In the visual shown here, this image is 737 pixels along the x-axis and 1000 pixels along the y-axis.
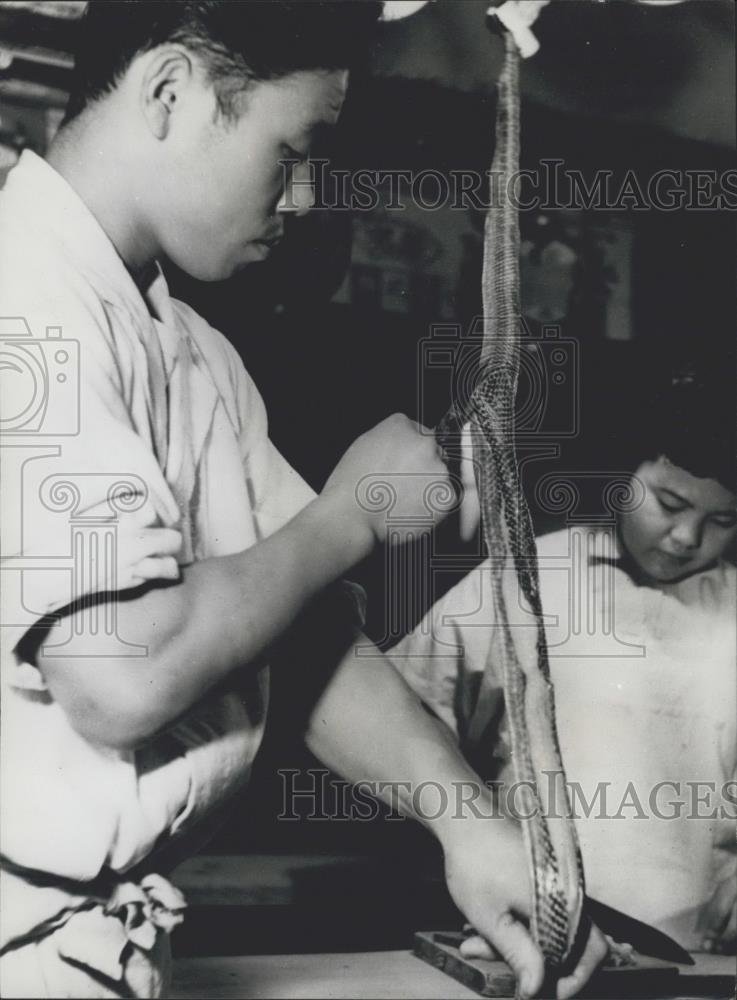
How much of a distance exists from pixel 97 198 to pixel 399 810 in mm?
1031

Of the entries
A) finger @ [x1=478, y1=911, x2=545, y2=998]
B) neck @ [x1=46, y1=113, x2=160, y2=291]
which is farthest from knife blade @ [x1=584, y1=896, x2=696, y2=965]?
neck @ [x1=46, y1=113, x2=160, y2=291]

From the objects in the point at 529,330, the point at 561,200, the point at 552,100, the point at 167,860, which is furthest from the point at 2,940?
the point at 552,100

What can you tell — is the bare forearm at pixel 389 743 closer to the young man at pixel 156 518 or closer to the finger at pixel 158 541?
the young man at pixel 156 518

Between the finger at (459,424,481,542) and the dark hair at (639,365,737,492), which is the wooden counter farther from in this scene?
the dark hair at (639,365,737,492)

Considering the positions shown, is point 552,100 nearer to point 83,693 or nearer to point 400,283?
point 400,283

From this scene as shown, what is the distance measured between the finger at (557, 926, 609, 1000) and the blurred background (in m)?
0.21

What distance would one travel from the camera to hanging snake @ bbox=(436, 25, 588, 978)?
6.40 feet

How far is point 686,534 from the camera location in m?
2.09

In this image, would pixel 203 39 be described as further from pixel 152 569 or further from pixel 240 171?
pixel 152 569

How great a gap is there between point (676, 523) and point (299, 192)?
82cm

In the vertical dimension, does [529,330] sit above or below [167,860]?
above

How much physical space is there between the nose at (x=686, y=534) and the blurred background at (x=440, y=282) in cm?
14

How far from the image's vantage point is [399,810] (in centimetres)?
193

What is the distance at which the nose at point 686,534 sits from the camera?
6.82 ft
